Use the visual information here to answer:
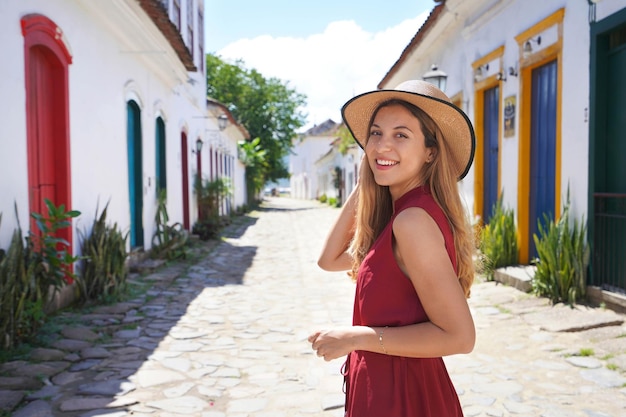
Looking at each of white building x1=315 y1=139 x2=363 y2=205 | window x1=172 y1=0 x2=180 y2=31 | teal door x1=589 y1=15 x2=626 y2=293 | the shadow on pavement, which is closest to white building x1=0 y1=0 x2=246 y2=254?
window x1=172 y1=0 x2=180 y2=31

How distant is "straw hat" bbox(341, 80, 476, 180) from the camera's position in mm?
1633

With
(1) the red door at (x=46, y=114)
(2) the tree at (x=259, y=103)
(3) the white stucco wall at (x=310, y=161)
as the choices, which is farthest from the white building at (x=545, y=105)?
(3) the white stucco wall at (x=310, y=161)

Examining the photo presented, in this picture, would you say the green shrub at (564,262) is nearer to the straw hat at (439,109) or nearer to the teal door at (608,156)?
the teal door at (608,156)

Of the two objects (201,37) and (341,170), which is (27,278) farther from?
(341,170)

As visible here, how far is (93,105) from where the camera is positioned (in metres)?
6.99

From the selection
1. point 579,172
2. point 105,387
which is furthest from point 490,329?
point 105,387

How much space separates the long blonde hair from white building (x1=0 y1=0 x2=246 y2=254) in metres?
3.91

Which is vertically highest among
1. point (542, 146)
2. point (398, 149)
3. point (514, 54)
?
point (514, 54)

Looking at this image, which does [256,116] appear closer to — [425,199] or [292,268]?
[292,268]

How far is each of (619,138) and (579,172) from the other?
2.06ft

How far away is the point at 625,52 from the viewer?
5391 millimetres

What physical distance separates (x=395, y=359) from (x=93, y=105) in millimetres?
6351

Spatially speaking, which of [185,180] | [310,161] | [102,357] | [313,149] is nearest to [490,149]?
[102,357]

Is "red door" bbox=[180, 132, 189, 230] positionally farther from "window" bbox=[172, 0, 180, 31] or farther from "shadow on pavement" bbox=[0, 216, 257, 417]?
"shadow on pavement" bbox=[0, 216, 257, 417]
